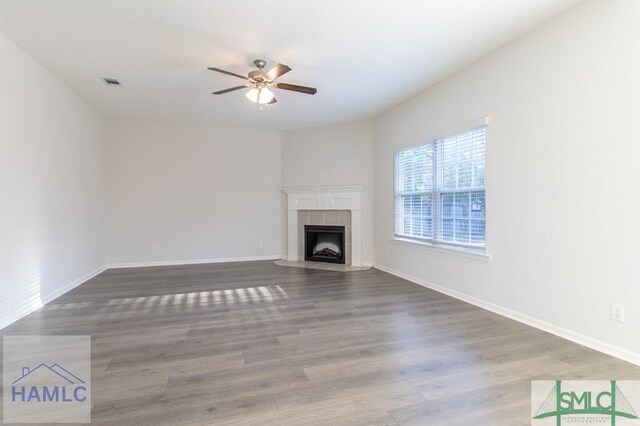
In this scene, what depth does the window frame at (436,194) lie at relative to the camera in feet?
12.1

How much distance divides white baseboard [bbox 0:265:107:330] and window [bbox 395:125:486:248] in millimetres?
4881

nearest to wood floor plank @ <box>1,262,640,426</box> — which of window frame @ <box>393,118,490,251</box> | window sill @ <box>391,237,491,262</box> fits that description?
window sill @ <box>391,237,491,262</box>

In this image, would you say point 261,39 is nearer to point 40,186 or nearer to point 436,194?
point 436,194

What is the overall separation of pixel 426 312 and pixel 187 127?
5499mm

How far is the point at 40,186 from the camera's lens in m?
3.68

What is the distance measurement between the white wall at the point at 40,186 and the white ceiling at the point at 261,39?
34 cm

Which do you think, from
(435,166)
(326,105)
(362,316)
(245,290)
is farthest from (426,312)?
(326,105)

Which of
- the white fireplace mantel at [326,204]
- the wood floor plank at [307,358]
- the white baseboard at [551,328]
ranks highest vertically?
the white fireplace mantel at [326,204]

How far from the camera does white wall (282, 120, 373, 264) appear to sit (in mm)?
6125

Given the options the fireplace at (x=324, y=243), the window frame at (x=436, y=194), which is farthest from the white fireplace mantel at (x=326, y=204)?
the window frame at (x=436, y=194)

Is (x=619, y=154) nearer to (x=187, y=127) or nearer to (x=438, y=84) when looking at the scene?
(x=438, y=84)

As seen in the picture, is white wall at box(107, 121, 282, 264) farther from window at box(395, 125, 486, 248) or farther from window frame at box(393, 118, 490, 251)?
window at box(395, 125, 486, 248)

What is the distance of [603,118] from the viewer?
2.48 m

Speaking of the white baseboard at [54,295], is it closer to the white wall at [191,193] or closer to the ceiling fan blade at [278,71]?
the white wall at [191,193]
